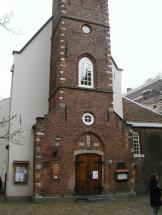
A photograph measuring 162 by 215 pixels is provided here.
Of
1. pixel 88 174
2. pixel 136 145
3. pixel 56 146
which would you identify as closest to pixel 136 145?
pixel 136 145

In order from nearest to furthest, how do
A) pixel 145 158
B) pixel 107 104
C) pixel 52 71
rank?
pixel 107 104
pixel 52 71
pixel 145 158

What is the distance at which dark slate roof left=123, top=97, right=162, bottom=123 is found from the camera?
23.7m

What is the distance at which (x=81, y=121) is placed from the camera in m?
18.5

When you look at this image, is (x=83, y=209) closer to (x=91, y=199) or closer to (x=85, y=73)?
(x=91, y=199)

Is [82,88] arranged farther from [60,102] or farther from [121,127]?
[121,127]

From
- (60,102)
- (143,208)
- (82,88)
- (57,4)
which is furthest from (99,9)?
(143,208)

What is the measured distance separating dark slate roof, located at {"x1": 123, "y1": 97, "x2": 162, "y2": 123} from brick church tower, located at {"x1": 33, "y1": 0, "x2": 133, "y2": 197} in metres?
4.64

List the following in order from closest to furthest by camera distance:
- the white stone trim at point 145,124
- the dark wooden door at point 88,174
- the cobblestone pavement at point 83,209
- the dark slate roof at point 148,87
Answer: the cobblestone pavement at point 83,209
the dark wooden door at point 88,174
the white stone trim at point 145,124
the dark slate roof at point 148,87

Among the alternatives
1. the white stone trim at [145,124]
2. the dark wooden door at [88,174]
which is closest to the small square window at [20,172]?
the dark wooden door at [88,174]

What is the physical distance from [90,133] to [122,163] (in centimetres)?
280

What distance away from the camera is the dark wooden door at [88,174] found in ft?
57.4

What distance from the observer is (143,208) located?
567 inches

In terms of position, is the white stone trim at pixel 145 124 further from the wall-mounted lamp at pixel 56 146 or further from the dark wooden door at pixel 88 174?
→ the wall-mounted lamp at pixel 56 146

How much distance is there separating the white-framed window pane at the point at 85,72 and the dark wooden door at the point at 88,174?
16.0 feet
